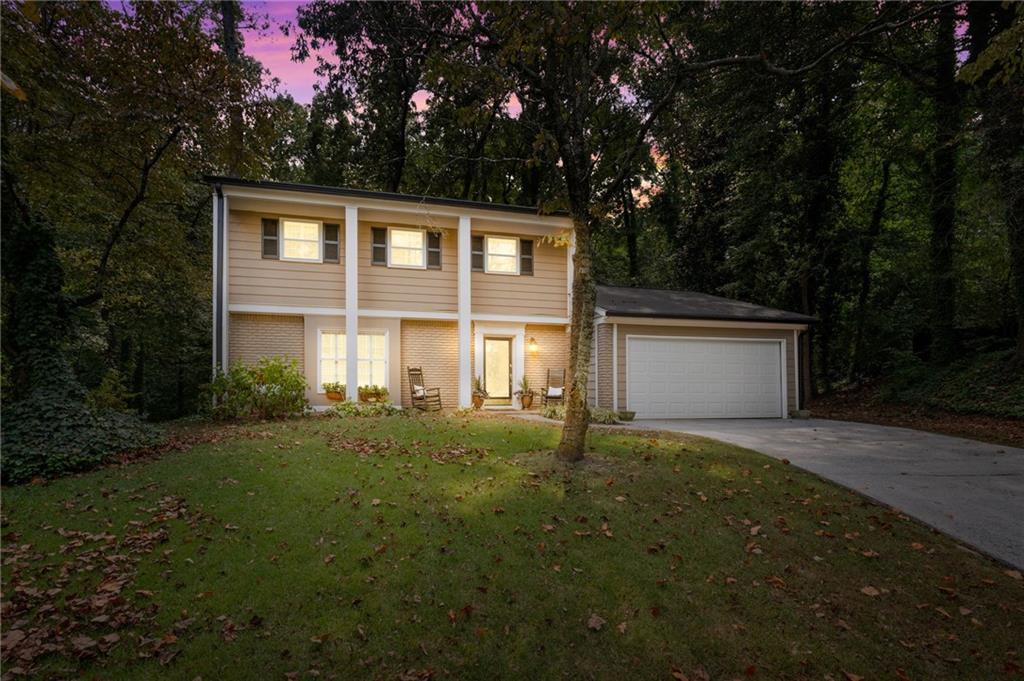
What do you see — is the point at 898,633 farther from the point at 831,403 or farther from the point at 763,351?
the point at 831,403

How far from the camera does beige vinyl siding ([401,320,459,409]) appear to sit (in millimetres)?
14680

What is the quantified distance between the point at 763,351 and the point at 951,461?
677cm

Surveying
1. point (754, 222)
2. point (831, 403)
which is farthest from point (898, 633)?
point (754, 222)

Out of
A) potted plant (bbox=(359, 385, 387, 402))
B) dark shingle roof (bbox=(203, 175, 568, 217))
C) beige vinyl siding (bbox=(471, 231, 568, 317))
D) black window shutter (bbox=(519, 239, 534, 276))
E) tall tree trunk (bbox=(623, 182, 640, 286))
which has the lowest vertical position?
potted plant (bbox=(359, 385, 387, 402))

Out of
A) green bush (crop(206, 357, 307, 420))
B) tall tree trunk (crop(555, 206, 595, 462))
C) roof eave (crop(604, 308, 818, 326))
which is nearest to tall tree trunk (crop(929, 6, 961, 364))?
roof eave (crop(604, 308, 818, 326))

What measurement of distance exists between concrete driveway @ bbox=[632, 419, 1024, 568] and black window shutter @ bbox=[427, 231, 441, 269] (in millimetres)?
7503

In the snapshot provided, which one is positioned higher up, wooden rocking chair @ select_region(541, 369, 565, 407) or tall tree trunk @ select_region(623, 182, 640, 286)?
tall tree trunk @ select_region(623, 182, 640, 286)

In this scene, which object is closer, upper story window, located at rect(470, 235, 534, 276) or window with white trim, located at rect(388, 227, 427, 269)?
window with white trim, located at rect(388, 227, 427, 269)

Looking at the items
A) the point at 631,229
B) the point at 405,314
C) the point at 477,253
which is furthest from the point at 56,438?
the point at 631,229

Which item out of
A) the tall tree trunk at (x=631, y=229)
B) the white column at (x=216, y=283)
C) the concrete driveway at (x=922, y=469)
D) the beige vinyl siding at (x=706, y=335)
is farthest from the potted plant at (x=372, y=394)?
the tall tree trunk at (x=631, y=229)

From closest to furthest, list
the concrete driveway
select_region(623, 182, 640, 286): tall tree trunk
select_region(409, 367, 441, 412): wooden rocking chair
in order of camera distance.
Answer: the concrete driveway < select_region(409, 367, 441, 412): wooden rocking chair < select_region(623, 182, 640, 286): tall tree trunk

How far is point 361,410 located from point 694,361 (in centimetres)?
921

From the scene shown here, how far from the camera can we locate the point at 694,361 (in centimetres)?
1427

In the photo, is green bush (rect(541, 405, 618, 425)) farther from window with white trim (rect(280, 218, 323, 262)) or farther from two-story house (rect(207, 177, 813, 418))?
window with white trim (rect(280, 218, 323, 262))
